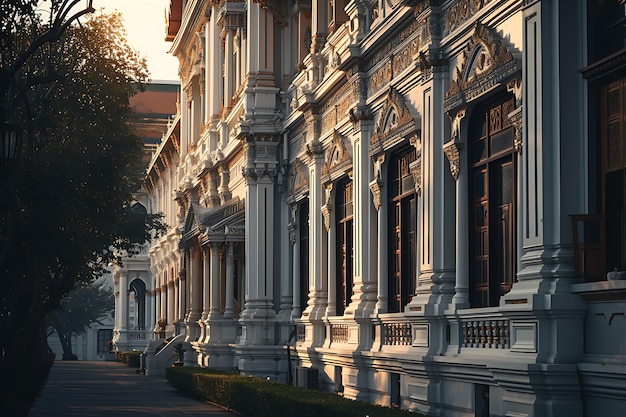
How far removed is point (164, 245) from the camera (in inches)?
2847

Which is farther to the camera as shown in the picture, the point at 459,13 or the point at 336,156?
the point at 336,156

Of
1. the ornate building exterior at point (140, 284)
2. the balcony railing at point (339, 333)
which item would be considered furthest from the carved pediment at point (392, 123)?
the ornate building exterior at point (140, 284)

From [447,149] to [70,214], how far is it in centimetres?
1610

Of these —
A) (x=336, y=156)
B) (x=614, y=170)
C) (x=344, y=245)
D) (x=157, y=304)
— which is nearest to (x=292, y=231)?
(x=344, y=245)

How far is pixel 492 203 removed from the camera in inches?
722

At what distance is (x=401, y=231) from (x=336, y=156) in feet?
16.8

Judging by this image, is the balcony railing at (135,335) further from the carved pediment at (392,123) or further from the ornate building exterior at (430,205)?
the carved pediment at (392,123)

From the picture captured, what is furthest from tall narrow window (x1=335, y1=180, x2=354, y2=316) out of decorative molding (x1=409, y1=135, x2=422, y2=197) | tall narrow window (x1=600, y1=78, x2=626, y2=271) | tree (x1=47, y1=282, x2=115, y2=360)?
tree (x1=47, y1=282, x2=115, y2=360)

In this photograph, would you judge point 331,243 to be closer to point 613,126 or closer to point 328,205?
point 328,205

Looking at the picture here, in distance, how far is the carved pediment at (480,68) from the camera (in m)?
17.0

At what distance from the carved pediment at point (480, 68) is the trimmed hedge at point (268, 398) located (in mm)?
4580

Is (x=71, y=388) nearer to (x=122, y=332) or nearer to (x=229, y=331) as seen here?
(x=229, y=331)

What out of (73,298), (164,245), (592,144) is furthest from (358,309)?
(73,298)

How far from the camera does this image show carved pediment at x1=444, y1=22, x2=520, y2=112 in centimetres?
1700
